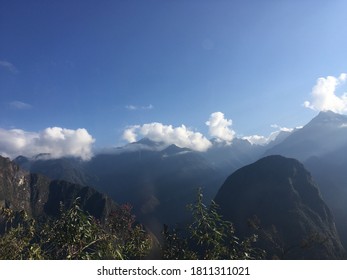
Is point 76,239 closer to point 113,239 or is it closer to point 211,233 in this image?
point 113,239

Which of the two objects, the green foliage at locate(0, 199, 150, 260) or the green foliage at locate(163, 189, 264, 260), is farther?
the green foliage at locate(163, 189, 264, 260)

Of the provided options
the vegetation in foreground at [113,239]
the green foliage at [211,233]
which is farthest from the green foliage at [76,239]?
the green foliage at [211,233]

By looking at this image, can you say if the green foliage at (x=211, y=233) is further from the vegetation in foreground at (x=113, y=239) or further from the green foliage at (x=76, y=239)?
the green foliage at (x=76, y=239)

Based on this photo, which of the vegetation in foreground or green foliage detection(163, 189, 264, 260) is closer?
the vegetation in foreground

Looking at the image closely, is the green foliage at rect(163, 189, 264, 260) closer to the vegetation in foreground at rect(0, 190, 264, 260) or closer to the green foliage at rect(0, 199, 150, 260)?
the vegetation in foreground at rect(0, 190, 264, 260)

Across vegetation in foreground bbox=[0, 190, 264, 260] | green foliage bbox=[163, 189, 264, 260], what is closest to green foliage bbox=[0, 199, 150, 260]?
vegetation in foreground bbox=[0, 190, 264, 260]

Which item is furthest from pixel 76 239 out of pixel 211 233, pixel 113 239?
pixel 211 233

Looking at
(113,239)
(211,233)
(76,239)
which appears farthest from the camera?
(113,239)
